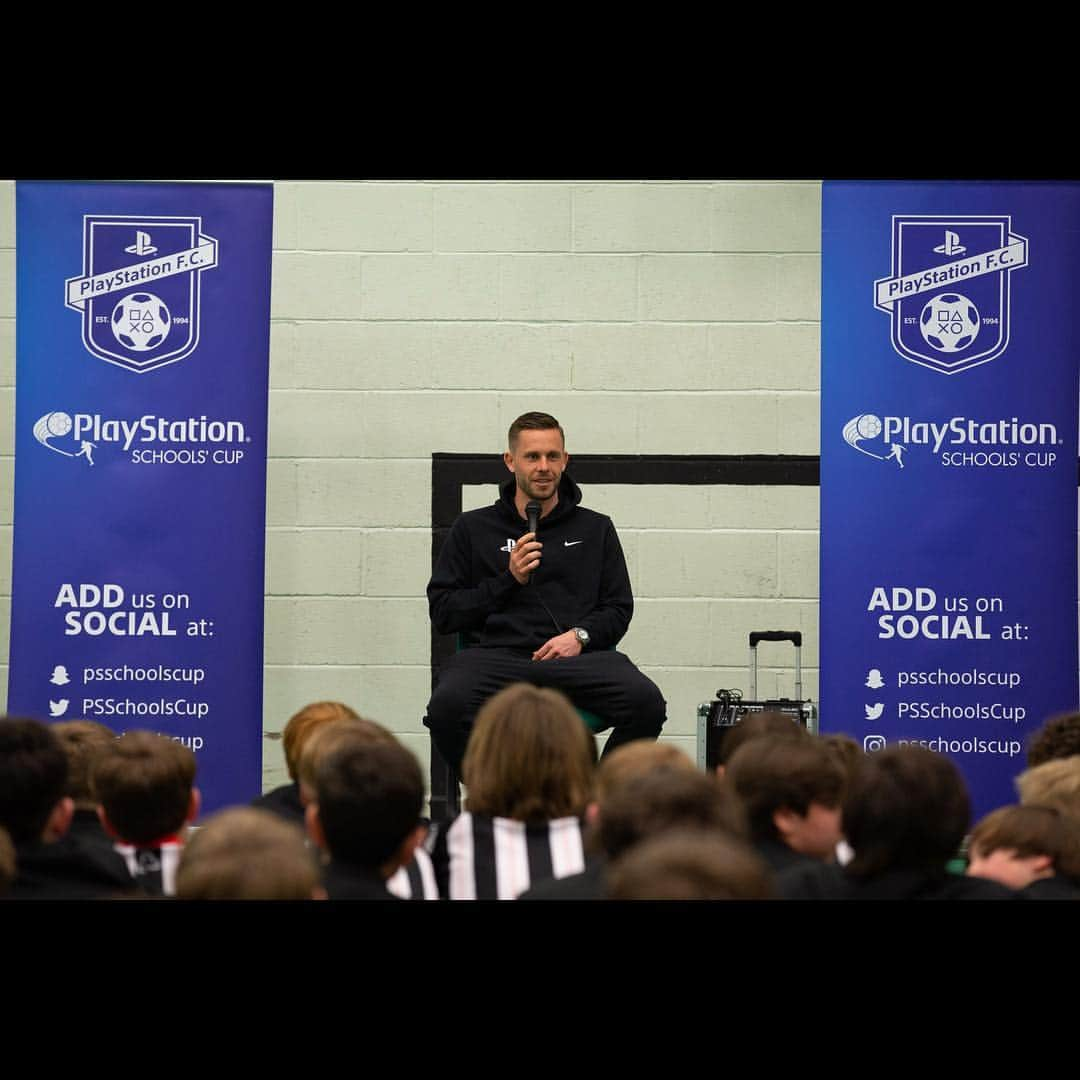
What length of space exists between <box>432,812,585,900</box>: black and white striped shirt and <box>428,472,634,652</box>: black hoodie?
1.78m

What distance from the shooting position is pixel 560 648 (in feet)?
13.1

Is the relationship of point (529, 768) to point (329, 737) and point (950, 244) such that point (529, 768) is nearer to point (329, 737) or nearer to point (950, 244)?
point (329, 737)

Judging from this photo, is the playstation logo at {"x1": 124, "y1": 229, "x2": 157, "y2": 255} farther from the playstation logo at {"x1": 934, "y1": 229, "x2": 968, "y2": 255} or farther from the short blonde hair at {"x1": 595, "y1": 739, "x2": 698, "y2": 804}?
the short blonde hair at {"x1": 595, "y1": 739, "x2": 698, "y2": 804}

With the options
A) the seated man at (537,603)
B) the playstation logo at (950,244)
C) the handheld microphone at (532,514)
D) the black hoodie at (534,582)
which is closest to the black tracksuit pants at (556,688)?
the seated man at (537,603)

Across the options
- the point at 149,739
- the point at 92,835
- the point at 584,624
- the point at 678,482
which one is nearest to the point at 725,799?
the point at 149,739

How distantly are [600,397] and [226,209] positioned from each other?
1.41 m

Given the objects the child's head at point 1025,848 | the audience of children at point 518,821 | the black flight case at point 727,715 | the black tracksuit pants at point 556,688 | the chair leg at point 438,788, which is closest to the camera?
the audience of children at point 518,821

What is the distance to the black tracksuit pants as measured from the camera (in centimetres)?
390

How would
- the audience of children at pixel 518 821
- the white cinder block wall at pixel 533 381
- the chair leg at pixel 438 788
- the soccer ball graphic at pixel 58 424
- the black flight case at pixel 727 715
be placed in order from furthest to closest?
1. the white cinder block wall at pixel 533 381
2. the chair leg at pixel 438 788
3. the soccer ball graphic at pixel 58 424
4. the black flight case at pixel 727 715
5. the audience of children at pixel 518 821

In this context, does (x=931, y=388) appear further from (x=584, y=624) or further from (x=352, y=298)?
(x=352, y=298)

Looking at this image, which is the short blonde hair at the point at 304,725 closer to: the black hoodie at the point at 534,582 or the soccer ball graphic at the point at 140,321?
the black hoodie at the point at 534,582

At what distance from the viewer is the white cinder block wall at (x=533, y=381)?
496cm

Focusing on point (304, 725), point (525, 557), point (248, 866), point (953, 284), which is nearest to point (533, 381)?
point (525, 557)

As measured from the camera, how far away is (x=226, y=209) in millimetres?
4113
